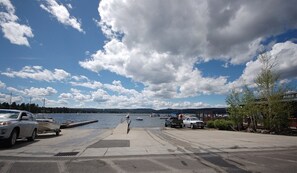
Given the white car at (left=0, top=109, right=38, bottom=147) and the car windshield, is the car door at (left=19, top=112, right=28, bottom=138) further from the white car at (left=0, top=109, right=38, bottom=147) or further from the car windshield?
the car windshield

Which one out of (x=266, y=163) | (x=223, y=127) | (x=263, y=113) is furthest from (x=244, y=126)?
(x=266, y=163)

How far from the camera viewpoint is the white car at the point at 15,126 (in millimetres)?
13215

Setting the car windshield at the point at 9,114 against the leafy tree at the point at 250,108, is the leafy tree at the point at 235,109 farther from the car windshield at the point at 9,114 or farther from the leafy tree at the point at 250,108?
the car windshield at the point at 9,114

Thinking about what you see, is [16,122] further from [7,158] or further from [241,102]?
[241,102]

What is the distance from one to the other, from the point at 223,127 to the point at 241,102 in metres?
4.41

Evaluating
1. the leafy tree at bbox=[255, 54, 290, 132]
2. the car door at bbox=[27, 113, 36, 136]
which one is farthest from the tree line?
the car door at bbox=[27, 113, 36, 136]

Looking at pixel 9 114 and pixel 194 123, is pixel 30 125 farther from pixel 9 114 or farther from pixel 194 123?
pixel 194 123

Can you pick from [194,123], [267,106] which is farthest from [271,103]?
[194,123]

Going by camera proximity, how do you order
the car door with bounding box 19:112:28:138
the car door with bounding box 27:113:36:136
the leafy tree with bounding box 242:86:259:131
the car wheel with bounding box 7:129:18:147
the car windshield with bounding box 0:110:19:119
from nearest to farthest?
the car wheel with bounding box 7:129:18:147 → the car windshield with bounding box 0:110:19:119 → the car door with bounding box 19:112:28:138 → the car door with bounding box 27:113:36:136 → the leafy tree with bounding box 242:86:259:131

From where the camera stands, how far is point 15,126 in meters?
14.0

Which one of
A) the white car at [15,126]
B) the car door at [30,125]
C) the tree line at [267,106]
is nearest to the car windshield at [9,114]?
the white car at [15,126]

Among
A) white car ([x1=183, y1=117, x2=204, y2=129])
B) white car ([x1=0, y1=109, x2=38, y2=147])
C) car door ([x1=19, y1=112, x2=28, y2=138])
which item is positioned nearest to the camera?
white car ([x1=0, y1=109, x2=38, y2=147])

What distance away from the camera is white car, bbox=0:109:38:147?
1321 centimetres

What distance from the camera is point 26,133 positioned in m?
15.7
